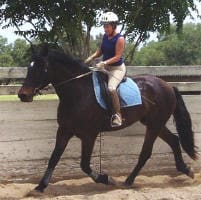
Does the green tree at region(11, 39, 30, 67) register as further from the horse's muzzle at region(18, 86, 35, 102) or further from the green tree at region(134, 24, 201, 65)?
the green tree at region(134, 24, 201, 65)

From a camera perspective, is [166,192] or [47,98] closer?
[166,192]

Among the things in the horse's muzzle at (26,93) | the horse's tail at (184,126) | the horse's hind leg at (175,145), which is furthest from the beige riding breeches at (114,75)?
the horse's hind leg at (175,145)

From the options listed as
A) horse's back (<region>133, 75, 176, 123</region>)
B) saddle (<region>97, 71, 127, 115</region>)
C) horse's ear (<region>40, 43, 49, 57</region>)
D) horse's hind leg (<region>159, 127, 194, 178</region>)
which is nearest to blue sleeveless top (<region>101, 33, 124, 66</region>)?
saddle (<region>97, 71, 127, 115</region>)

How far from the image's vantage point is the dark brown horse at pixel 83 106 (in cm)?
586

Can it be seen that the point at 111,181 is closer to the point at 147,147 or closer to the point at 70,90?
the point at 147,147

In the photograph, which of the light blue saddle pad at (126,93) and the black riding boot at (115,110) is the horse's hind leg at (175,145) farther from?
the black riding boot at (115,110)

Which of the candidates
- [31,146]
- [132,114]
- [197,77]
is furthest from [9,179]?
[197,77]

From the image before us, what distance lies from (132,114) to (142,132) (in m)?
0.94

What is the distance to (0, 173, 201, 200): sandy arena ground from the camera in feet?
19.1

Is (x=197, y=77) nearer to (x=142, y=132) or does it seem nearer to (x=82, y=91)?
(x=142, y=132)

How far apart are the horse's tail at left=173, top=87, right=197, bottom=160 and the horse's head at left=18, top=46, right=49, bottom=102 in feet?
7.04

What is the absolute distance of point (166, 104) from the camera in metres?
6.93

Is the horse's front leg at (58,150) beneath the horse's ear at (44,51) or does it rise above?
beneath

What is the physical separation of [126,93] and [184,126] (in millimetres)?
1283
